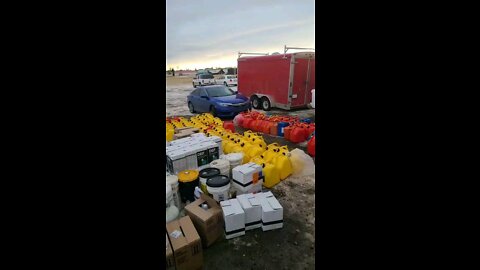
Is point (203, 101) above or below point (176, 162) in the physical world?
above

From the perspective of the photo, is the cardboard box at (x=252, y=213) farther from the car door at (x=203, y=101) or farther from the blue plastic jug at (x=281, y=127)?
the car door at (x=203, y=101)

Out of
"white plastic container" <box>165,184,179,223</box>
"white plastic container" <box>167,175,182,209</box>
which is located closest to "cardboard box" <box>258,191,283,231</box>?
"white plastic container" <box>165,184,179,223</box>

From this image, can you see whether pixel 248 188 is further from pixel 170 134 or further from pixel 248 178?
pixel 170 134

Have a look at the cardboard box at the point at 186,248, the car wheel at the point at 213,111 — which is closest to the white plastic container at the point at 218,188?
the cardboard box at the point at 186,248

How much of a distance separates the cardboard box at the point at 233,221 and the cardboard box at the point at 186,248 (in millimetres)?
521

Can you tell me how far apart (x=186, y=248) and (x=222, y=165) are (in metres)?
1.97

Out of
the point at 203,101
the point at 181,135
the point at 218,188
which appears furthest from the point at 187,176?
the point at 203,101

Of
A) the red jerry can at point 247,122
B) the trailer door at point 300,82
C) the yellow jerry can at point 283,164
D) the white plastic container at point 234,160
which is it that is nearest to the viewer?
the white plastic container at point 234,160

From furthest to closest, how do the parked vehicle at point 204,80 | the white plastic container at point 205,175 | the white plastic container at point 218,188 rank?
the parked vehicle at point 204,80
the white plastic container at point 205,175
the white plastic container at point 218,188

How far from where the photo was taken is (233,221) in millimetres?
3410

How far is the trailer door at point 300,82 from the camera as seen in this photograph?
471 inches
